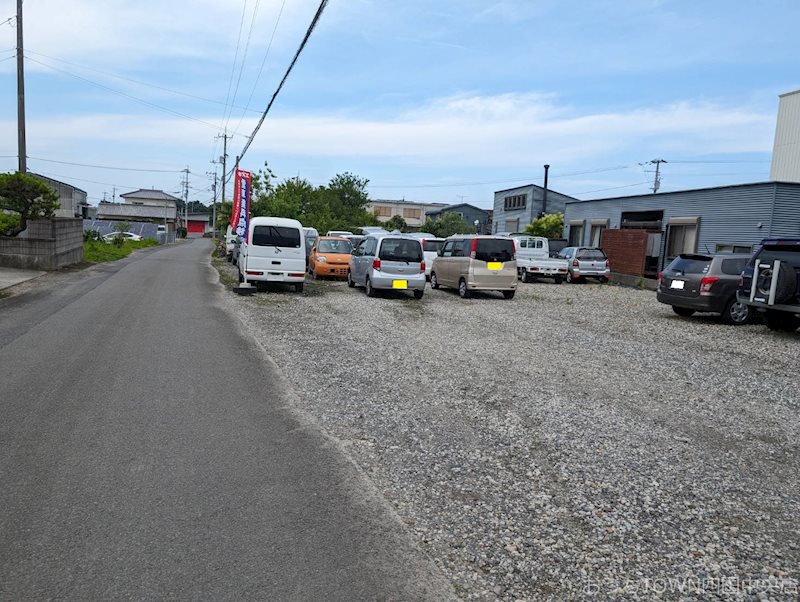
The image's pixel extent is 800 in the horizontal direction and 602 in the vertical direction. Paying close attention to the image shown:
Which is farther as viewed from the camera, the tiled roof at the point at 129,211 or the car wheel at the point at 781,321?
the tiled roof at the point at 129,211

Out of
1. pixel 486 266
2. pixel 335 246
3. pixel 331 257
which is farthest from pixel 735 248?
pixel 331 257

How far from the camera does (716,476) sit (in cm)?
485

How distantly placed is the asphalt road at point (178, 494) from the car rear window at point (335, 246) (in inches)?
528

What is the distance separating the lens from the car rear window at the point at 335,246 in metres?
21.3

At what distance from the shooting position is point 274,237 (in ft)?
54.8

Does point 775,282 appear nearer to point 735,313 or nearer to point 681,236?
point 735,313

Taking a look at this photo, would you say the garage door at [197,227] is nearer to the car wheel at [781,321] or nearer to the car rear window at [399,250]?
the car rear window at [399,250]

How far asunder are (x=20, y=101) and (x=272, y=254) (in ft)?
41.9

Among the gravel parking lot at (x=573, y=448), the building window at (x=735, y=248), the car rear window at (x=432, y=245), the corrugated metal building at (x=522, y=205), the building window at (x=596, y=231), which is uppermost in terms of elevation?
the corrugated metal building at (x=522, y=205)

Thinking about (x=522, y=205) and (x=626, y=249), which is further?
(x=522, y=205)

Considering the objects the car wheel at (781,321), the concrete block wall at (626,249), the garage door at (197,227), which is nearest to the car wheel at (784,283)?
the car wheel at (781,321)

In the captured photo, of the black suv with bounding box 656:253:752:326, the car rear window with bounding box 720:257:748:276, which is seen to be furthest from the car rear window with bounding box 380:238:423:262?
the car rear window with bounding box 720:257:748:276

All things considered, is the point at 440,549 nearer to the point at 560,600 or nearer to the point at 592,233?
the point at 560,600

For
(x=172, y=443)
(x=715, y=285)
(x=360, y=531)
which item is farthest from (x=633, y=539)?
(x=715, y=285)
